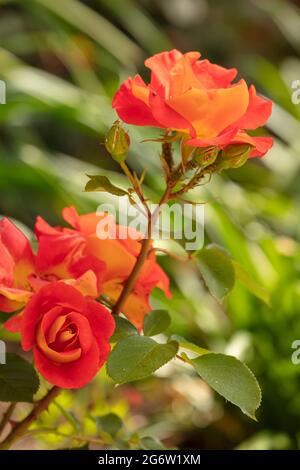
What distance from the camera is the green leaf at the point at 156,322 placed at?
1.53 ft

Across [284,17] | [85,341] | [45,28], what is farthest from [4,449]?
[284,17]

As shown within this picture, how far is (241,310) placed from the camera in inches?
47.1

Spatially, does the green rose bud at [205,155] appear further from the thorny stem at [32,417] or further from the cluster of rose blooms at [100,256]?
the thorny stem at [32,417]

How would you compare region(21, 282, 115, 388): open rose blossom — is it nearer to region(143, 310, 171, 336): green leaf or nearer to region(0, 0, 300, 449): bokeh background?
region(143, 310, 171, 336): green leaf

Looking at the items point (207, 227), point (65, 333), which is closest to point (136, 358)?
point (65, 333)

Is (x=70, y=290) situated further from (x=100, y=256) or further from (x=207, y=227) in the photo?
(x=207, y=227)

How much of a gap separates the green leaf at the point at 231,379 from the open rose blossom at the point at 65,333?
0.16 feet

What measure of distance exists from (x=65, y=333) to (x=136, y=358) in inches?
1.4

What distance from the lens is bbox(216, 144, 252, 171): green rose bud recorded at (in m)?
0.43

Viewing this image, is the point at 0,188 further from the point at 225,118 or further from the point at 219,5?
the point at 219,5

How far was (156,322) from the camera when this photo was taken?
1.54 ft

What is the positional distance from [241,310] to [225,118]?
2.59 ft

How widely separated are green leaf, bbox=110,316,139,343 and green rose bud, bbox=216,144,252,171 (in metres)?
0.10

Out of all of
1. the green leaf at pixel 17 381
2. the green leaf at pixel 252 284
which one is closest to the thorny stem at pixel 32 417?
the green leaf at pixel 17 381
